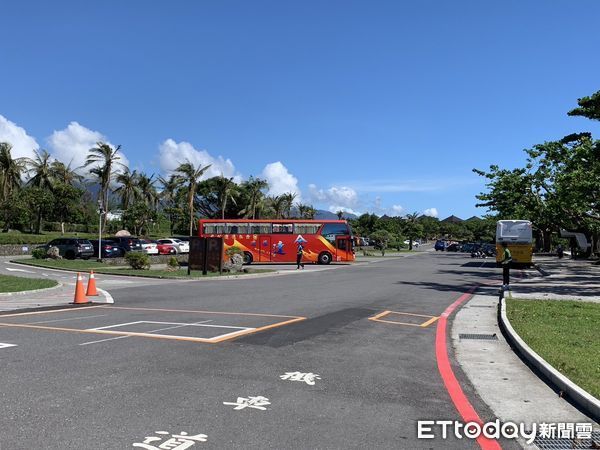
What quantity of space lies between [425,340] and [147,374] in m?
5.10

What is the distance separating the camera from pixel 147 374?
6.51m

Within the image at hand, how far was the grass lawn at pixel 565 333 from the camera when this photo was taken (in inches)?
265

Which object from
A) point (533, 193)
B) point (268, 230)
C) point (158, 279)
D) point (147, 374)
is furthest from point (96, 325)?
point (533, 193)

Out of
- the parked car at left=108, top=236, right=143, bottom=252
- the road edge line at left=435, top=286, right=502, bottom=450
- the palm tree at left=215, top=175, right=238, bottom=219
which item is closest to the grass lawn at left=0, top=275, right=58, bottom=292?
the road edge line at left=435, top=286, right=502, bottom=450

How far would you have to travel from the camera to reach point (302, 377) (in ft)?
21.5

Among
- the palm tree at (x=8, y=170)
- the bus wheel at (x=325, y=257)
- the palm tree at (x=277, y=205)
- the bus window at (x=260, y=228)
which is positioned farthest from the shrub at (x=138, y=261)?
the palm tree at (x=277, y=205)

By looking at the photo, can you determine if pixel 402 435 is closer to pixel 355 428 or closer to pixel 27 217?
pixel 355 428

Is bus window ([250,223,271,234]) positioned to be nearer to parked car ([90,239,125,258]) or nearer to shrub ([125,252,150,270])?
parked car ([90,239,125,258])

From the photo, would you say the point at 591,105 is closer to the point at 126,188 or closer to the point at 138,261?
the point at 138,261

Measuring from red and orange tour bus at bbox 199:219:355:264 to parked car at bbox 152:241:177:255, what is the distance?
7.30 metres

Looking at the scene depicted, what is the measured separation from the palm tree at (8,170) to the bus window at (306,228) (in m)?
36.5

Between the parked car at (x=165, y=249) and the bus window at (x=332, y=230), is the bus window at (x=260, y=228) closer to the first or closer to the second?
the bus window at (x=332, y=230)

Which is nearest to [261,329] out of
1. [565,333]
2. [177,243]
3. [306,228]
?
[565,333]

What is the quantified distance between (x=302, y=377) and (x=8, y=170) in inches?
2545
